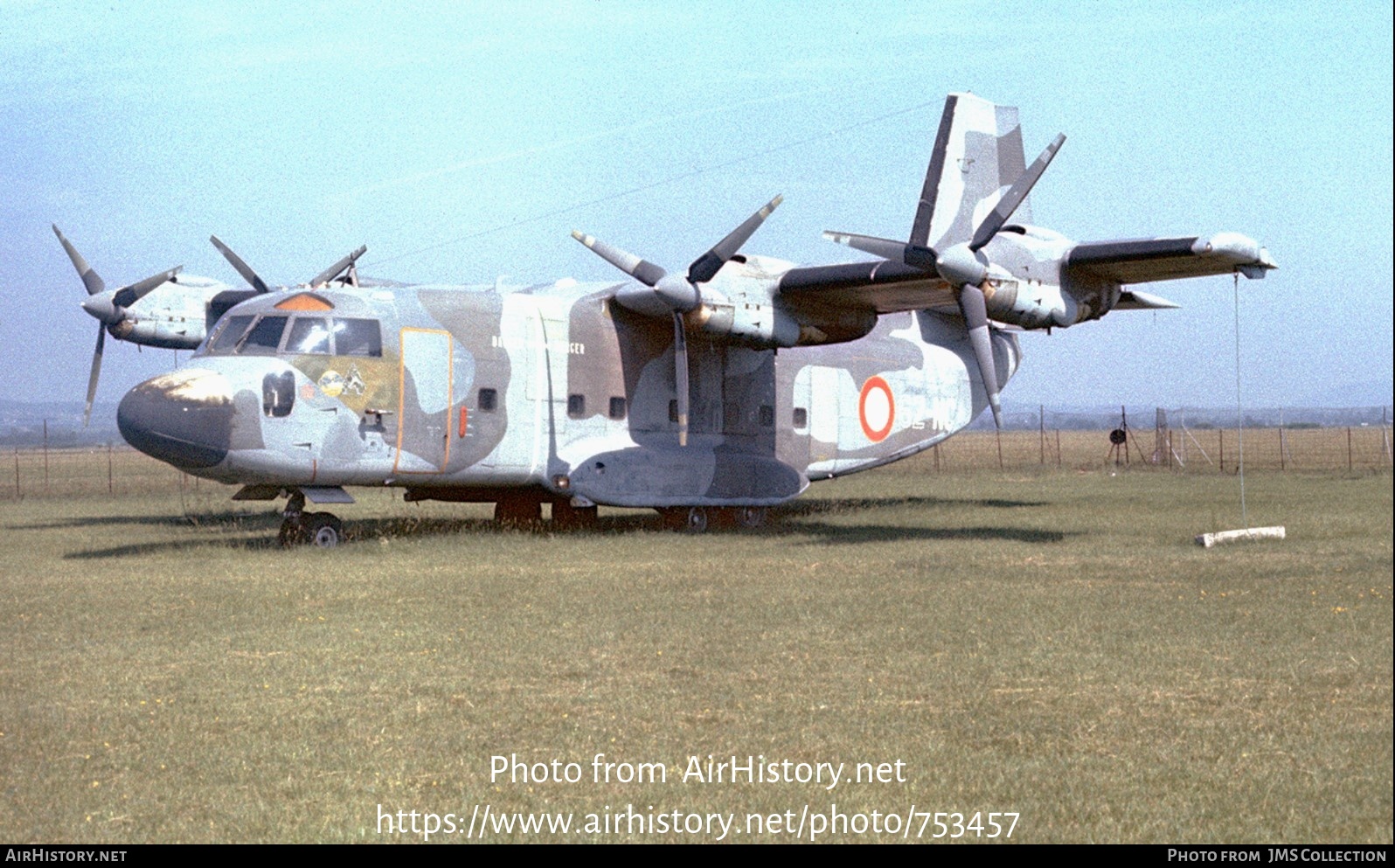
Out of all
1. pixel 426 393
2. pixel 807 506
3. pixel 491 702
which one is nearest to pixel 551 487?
pixel 426 393

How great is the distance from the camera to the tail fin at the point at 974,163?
24766 millimetres

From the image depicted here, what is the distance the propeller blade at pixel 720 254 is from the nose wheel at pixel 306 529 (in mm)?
7144

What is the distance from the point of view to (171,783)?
24.9 ft

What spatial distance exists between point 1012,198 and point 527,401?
8509mm

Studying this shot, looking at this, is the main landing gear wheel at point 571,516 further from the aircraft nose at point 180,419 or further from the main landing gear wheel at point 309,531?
the aircraft nose at point 180,419

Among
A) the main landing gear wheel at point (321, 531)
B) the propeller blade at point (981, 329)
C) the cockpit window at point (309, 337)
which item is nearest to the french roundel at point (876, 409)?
the propeller blade at point (981, 329)

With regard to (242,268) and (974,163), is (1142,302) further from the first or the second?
(242,268)

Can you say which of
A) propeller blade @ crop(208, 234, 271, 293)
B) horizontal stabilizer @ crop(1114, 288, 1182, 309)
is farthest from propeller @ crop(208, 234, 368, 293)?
horizontal stabilizer @ crop(1114, 288, 1182, 309)

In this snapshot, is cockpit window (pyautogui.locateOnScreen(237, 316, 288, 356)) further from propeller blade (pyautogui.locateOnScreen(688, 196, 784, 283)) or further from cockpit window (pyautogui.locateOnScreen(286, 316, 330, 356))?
propeller blade (pyautogui.locateOnScreen(688, 196, 784, 283))

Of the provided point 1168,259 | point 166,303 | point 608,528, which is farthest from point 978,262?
point 166,303

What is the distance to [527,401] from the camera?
22984 mm

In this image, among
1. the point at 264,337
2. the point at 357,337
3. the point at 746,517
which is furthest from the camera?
the point at 746,517

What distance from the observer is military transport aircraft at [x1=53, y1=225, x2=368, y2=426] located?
25859 mm

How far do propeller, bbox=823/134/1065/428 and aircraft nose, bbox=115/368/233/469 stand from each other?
10454 mm
